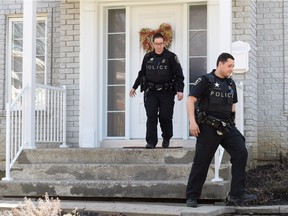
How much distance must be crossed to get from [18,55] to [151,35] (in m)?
2.74

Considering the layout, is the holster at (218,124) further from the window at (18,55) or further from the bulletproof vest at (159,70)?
the window at (18,55)

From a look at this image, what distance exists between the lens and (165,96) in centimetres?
861

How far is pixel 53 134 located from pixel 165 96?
259cm

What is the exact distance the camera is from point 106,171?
320 inches

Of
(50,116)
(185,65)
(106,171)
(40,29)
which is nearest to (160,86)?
(106,171)

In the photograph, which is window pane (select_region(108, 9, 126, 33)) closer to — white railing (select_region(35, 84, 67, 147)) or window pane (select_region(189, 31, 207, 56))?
window pane (select_region(189, 31, 207, 56))

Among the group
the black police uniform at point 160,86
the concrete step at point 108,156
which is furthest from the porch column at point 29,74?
the black police uniform at point 160,86

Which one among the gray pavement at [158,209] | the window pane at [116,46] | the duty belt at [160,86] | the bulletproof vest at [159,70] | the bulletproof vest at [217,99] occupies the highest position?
the window pane at [116,46]

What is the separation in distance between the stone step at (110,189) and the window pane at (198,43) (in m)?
3.23

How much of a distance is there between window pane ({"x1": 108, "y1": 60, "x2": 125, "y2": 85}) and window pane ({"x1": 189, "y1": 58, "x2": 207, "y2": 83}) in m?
1.21

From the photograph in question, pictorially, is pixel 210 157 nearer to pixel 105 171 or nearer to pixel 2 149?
pixel 105 171

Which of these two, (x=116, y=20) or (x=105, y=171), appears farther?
(x=116, y=20)

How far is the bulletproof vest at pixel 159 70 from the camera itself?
336 inches

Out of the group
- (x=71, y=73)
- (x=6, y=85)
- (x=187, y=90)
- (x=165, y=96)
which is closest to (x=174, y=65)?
(x=165, y=96)
